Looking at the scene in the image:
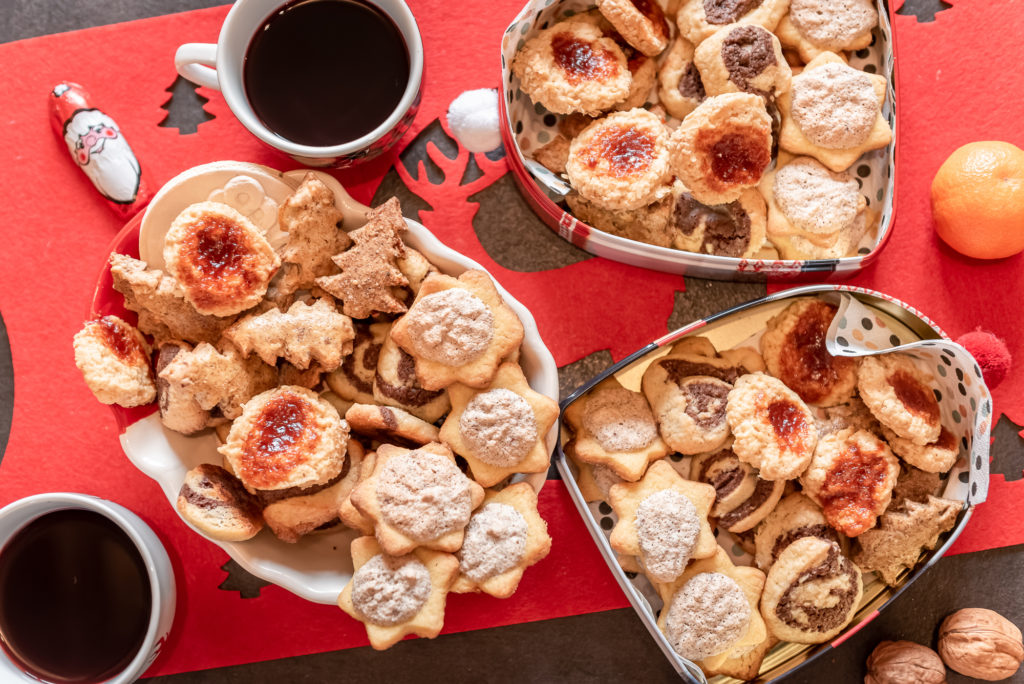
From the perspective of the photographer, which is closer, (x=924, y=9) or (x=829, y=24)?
(x=829, y=24)

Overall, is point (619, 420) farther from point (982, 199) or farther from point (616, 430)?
point (982, 199)

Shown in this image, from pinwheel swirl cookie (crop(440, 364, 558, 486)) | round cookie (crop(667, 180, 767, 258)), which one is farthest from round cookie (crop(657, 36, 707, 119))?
pinwheel swirl cookie (crop(440, 364, 558, 486))

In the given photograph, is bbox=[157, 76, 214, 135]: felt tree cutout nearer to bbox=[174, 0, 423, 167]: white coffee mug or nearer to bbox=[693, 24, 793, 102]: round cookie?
bbox=[174, 0, 423, 167]: white coffee mug

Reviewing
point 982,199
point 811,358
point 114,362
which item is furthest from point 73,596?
point 982,199

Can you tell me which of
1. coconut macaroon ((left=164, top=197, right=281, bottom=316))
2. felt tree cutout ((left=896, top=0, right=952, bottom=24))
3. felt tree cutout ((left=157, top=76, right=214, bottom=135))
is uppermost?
felt tree cutout ((left=896, top=0, right=952, bottom=24))

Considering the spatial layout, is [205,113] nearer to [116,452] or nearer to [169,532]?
[116,452]

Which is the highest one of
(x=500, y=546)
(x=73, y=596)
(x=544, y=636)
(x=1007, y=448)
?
(x=500, y=546)
